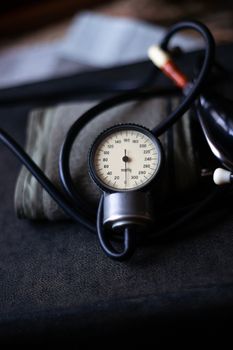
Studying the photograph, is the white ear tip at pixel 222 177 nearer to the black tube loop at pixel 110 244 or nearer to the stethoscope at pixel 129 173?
the stethoscope at pixel 129 173

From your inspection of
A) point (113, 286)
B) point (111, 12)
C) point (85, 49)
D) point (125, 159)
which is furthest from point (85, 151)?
point (111, 12)

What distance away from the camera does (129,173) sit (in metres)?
0.59

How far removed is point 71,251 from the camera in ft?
2.13

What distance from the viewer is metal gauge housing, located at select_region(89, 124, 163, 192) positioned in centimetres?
59

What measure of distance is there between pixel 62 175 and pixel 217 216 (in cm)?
24

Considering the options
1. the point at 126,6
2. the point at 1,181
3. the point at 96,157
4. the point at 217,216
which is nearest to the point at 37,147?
the point at 1,181

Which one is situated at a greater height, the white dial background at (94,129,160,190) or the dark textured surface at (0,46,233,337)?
the white dial background at (94,129,160,190)

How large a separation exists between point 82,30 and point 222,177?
95 centimetres

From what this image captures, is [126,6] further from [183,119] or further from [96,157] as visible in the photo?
[96,157]

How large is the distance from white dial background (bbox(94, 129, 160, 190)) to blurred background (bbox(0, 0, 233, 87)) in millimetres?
634

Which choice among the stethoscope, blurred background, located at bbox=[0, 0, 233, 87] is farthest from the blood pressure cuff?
blurred background, located at bbox=[0, 0, 233, 87]

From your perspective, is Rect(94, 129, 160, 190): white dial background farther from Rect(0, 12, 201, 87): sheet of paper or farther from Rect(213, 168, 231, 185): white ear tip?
Rect(0, 12, 201, 87): sheet of paper

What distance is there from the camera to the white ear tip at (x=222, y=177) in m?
0.58

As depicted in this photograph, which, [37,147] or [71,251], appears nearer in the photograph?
[71,251]
